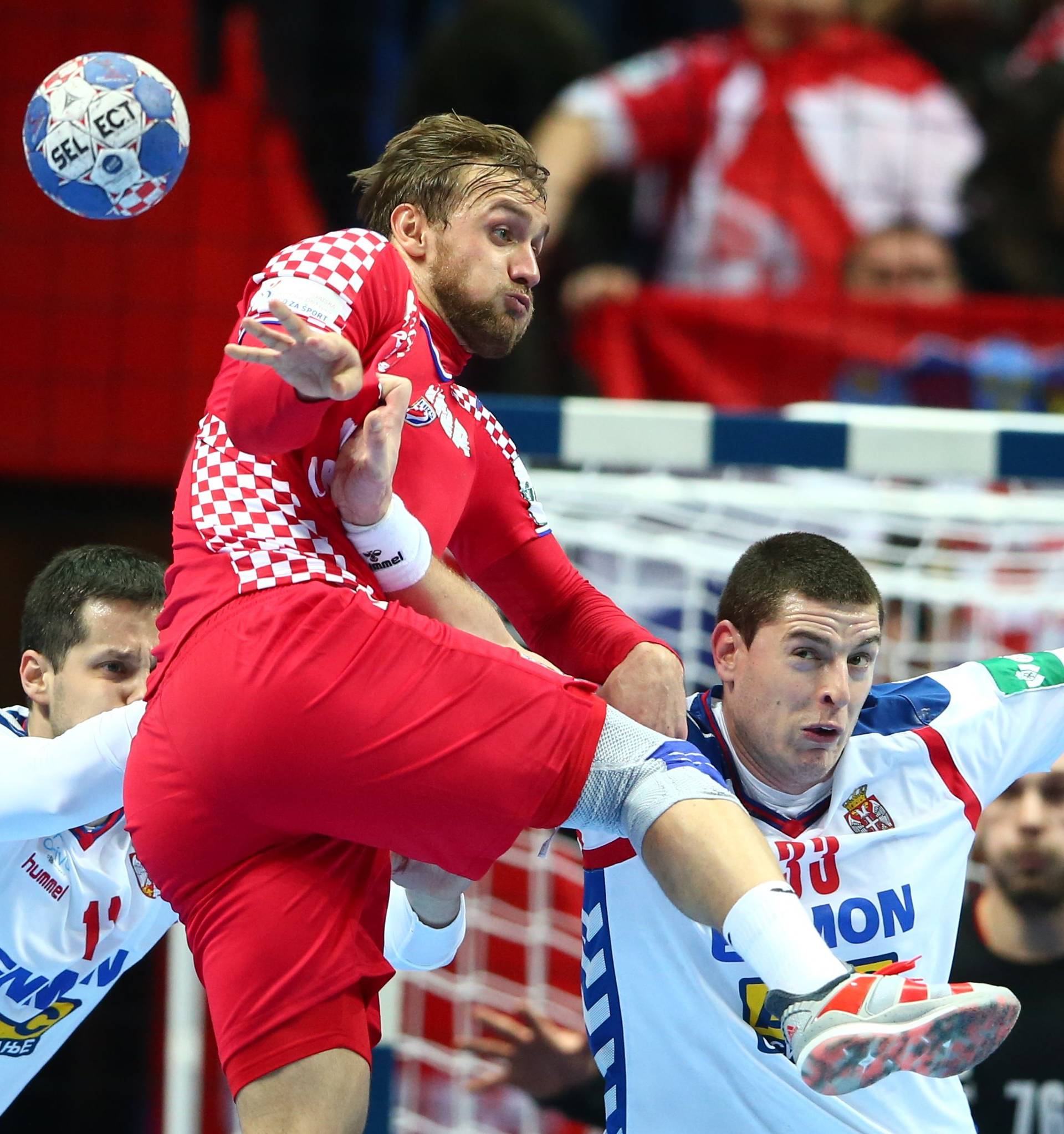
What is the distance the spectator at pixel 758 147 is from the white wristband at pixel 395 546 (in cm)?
414

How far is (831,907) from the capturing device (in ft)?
12.8

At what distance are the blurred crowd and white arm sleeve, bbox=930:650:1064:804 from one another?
125 inches

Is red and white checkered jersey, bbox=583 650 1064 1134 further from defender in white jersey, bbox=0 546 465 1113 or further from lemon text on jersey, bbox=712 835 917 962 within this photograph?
defender in white jersey, bbox=0 546 465 1113

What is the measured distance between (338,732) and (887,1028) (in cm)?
93

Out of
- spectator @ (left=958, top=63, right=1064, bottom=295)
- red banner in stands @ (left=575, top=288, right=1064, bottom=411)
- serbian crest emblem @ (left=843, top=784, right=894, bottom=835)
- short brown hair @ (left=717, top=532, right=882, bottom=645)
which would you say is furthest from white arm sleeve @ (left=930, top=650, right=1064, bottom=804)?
spectator @ (left=958, top=63, right=1064, bottom=295)

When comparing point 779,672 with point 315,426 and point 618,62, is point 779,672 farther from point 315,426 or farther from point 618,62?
point 618,62

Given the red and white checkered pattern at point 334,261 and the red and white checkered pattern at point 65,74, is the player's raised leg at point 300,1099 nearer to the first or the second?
the red and white checkered pattern at point 334,261

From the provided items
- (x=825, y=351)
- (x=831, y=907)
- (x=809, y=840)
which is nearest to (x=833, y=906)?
(x=831, y=907)

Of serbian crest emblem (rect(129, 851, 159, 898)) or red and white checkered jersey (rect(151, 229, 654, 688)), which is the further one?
serbian crest emblem (rect(129, 851, 159, 898))

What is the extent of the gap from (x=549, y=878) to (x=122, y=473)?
2.32 metres

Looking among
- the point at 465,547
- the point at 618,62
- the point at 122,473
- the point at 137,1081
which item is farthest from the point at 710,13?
the point at 465,547

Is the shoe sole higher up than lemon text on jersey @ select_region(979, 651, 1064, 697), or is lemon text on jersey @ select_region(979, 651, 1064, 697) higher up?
lemon text on jersey @ select_region(979, 651, 1064, 697)

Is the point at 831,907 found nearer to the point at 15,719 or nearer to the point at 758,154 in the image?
the point at 15,719

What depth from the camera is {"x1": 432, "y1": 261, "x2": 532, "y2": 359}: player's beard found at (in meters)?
3.41
